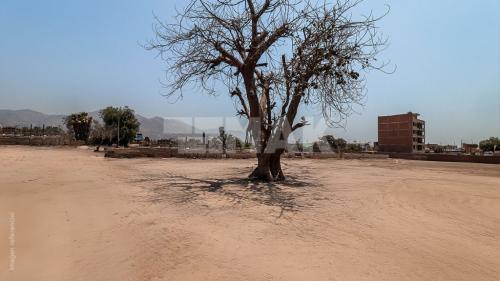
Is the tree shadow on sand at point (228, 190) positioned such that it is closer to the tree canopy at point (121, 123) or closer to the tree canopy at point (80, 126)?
the tree canopy at point (121, 123)

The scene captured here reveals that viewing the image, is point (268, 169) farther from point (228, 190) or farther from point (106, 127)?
point (106, 127)

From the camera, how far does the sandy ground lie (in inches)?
167

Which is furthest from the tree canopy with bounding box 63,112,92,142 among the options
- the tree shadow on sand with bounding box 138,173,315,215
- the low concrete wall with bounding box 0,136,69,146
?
the tree shadow on sand with bounding box 138,173,315,215

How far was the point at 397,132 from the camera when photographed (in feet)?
157

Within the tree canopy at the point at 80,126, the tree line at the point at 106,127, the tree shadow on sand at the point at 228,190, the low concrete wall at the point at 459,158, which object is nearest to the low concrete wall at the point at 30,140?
the tree line at the point at 106,127

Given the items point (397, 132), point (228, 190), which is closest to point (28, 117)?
point (397, 132)

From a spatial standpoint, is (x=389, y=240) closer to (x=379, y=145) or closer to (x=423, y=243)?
(x=423, y=243)

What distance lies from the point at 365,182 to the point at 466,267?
23.1 ft

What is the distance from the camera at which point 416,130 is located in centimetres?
5184

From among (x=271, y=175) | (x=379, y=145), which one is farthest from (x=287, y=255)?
(x=379, y=145)

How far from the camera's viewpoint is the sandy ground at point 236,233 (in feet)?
13.9

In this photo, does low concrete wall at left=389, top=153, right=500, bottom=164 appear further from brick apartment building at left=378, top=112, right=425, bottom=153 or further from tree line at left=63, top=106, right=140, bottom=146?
tree line at left=63, top=106, right=140, bottom=146

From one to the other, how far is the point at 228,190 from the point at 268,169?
2734 millimetres

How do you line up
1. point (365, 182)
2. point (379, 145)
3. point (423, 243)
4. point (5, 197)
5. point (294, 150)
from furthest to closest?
point (379, 145)
point (294, 150)
point (365, 182)
point (5, 197)
point (423, 243)
